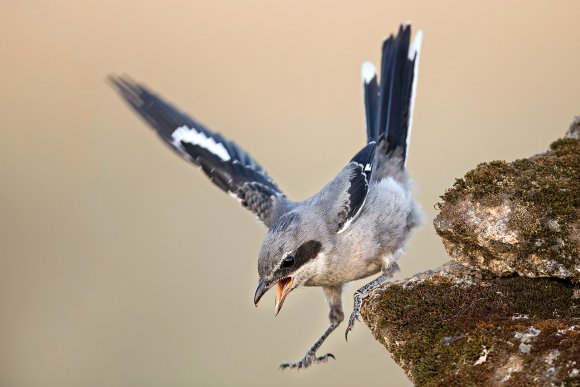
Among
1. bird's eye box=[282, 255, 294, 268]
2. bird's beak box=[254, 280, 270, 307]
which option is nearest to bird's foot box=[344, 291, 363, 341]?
bird's eye box=[282, 255, 294, 268]

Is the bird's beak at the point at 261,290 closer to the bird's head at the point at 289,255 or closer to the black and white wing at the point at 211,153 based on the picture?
the bird's head at the point at 289,255

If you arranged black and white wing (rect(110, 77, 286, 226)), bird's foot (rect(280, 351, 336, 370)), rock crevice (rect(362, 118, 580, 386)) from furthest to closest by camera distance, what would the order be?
black and white wing (rect(110, 77, 286, 226)) < bird's foot (rect(280, 351, 336, 370)) < rock crevice (rect(362, 118, 580, 386))

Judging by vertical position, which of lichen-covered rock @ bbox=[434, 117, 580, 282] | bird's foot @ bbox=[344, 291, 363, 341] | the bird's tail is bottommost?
lichen-covered rock @ bbox=[434, 117, 580, 282]

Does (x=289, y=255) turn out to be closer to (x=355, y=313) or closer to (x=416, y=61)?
(x=355, y=313)

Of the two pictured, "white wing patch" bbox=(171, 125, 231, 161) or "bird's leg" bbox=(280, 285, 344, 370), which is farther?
"white wing patch" bbox=(171, 125, 231, 161)

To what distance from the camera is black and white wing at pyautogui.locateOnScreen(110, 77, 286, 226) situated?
7.22 m

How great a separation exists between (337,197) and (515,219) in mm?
2320

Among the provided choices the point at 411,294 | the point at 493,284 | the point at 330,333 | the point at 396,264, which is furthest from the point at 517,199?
the point at 330,333

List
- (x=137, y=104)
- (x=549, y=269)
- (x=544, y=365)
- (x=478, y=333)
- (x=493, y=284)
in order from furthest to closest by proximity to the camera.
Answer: (x=137, y=104), (x=493, y=284), (x=549, y=269), (x=478, y=333), (x=544, y=365)

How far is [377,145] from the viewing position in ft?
23.8

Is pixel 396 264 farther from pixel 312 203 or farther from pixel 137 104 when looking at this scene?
pixel 137 104

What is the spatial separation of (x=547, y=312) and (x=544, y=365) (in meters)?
0.70

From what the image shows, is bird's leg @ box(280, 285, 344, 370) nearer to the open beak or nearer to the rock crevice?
the open beak

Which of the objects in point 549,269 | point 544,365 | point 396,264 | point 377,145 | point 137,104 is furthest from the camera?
point 137,104
